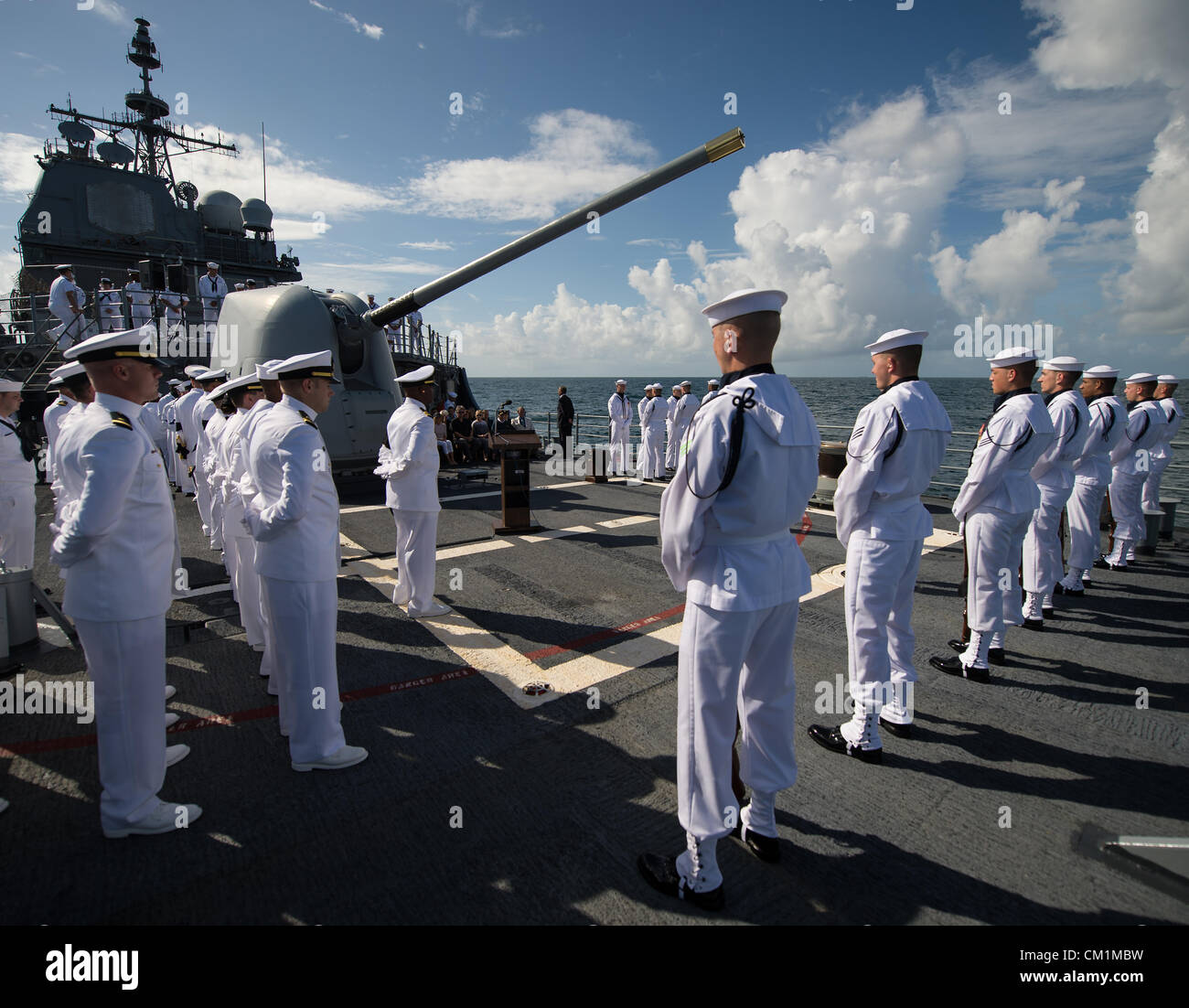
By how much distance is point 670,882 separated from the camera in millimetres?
2395

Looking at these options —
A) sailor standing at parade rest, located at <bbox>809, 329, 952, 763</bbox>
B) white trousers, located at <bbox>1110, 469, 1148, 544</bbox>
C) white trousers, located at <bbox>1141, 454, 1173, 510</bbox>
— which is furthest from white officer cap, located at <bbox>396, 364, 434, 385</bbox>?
white trousers, located at <bbox>1141, 454, 1173, 510</bbox>

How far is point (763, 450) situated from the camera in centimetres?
225

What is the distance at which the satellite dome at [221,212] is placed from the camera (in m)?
23.1

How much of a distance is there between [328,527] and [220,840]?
156cm

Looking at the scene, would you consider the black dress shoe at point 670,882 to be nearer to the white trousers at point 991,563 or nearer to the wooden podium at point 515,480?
the white trousers at point 991,563

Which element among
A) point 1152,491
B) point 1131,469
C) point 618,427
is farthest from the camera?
point 618,427

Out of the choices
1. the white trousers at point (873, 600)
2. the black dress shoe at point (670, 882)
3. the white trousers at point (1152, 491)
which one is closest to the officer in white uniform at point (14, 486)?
the black dress shoe at point (670, 882)

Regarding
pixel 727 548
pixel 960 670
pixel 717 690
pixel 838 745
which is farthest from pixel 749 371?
pixel 960 670

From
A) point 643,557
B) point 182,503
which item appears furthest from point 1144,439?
point 182,503

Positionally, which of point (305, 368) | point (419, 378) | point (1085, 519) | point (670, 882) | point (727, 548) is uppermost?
point (419, 378)

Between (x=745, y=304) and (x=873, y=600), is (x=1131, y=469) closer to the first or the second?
(x=873, y=600)

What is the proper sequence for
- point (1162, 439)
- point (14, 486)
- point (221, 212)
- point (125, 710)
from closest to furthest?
point (125, 710)
point (14, 486)
point (1162, 439)
point (221, 212)

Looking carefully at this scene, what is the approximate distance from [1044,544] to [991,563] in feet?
5.76
